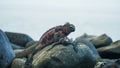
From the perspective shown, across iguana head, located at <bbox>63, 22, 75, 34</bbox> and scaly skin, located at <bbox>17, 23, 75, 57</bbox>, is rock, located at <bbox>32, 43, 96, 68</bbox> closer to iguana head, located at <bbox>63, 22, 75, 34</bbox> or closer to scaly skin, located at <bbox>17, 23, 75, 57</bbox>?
scaly skin, located at <bbox>17, 23, 75, 57</bbox>

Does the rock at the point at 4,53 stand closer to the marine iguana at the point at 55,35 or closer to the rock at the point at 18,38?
the marine iguana at the point at 55,35

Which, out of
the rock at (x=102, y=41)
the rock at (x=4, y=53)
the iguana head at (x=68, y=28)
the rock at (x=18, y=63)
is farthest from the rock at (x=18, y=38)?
the iguana head at (x=68, y=28)

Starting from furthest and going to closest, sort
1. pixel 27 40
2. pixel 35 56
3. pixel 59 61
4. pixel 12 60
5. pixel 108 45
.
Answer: pixel 27 40
pixel 108 45
pixel 12 60
pixel 35 56
pixel 59 61

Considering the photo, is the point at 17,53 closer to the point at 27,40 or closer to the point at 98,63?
the point at 27,40

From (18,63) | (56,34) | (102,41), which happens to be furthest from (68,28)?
(102,41)

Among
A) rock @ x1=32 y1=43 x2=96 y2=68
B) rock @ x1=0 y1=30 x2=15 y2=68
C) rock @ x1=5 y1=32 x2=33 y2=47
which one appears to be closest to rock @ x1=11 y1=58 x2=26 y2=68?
rock @ x1=0 y1=30 x2=15 y2=68

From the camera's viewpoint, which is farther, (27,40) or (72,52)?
(27,40)

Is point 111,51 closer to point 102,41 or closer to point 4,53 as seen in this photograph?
point 102,41

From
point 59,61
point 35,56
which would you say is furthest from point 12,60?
point 59,61
